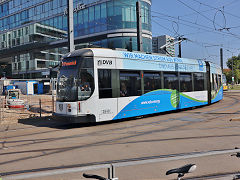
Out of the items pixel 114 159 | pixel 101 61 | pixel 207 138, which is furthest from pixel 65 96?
pixel 207 138

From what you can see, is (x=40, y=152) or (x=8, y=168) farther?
(x=40, y=152)

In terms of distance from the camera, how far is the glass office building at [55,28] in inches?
1388

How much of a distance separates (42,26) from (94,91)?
39795mm

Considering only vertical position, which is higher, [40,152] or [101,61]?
[101,61]

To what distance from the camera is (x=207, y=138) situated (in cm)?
771

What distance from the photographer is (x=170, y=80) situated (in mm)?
13914

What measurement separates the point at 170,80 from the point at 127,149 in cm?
818

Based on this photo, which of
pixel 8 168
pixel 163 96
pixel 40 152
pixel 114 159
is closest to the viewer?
pixel 8 168

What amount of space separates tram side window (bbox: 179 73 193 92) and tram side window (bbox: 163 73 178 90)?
562mm

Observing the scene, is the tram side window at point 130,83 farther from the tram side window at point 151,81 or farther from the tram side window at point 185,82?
the tram side window at point 185,82

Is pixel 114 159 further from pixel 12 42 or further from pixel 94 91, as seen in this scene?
pixel 12 42

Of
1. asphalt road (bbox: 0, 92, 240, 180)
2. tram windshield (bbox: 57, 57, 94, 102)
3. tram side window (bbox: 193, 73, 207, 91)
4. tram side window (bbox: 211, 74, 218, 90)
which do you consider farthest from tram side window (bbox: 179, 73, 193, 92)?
tram windshield (bbox: 57, 57, 94, 102)

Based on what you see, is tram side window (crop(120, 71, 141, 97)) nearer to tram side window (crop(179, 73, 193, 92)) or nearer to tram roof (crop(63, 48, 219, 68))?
tram roof (crop(63, 48, 219, 68))

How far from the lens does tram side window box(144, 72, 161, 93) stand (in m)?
12.3
